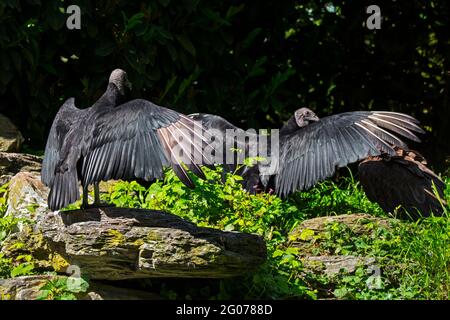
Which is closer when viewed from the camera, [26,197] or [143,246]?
[143,246]

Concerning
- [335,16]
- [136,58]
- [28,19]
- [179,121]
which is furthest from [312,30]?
[179,121]

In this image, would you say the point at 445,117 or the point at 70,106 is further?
the point at 445,117

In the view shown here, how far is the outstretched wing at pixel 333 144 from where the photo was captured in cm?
600

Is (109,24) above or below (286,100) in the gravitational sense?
above

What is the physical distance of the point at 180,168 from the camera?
4574mm

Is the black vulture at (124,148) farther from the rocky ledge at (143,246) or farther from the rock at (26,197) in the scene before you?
the rock at (26,197)

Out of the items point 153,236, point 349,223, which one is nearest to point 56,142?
point 153,236

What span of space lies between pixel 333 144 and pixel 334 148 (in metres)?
0.04

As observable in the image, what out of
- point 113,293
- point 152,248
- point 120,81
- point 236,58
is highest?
point 236,58

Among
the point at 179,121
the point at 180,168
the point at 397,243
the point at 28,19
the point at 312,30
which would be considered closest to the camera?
the point at 180,168

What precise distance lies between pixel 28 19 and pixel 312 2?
303 cm

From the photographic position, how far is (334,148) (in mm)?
6203

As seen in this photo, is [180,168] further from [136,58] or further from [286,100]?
[286,100]

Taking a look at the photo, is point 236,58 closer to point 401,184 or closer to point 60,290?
point 401,184
